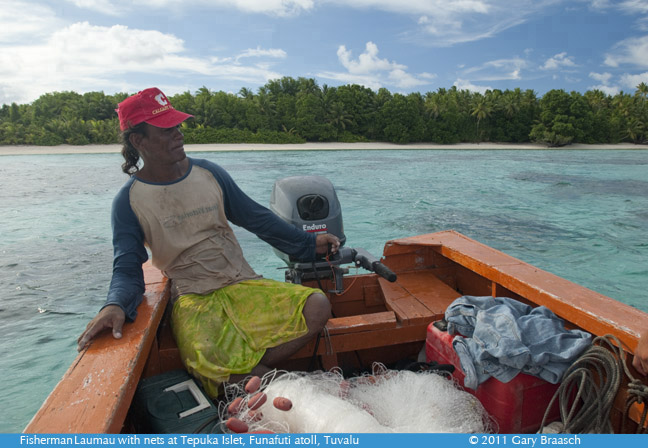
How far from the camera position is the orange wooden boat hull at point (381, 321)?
1.31 metres

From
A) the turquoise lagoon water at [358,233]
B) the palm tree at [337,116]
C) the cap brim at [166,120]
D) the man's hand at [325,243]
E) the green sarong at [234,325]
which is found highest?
the palm tree at [337,116]

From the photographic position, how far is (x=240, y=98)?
49.2 meters

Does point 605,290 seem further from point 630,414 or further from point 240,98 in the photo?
point 240,98

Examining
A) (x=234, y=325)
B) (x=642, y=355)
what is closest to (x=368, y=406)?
(x=234, y=325)

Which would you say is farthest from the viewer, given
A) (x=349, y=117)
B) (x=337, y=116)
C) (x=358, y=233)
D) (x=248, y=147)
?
(x=349, y=117)

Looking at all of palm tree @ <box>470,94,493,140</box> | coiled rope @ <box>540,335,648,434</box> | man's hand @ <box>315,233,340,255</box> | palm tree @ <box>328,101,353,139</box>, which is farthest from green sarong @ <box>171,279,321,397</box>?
palm tree @ <box>470,94,493,140</box>

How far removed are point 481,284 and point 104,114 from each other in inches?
2043

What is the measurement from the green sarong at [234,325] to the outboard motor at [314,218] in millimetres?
412

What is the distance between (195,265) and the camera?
215 centimetres

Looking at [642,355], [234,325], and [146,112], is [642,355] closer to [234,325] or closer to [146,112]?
[234,325]

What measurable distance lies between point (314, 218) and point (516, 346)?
1518 millimetres
